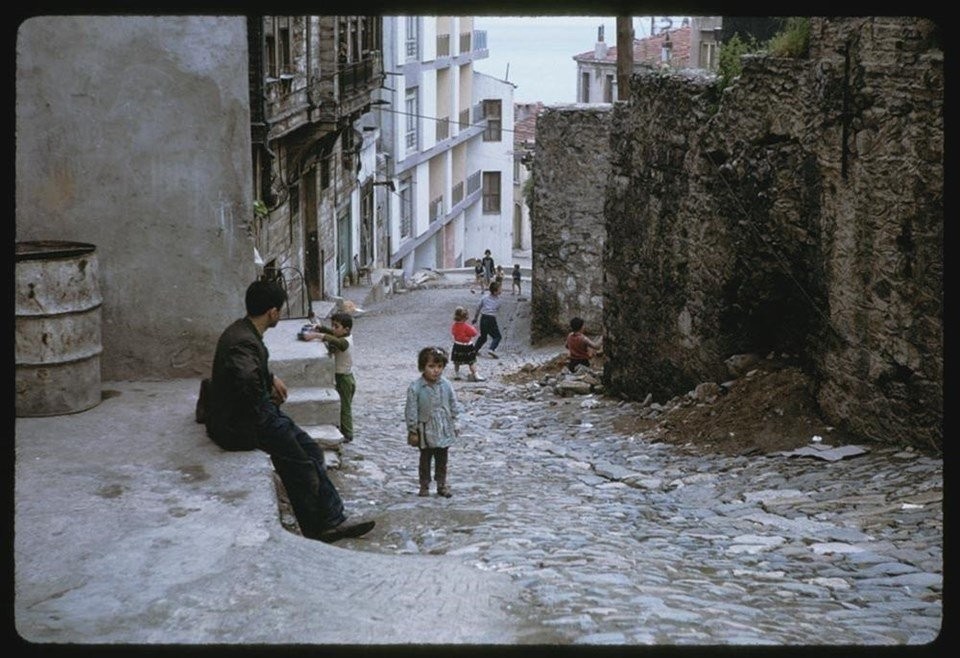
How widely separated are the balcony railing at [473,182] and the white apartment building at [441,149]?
0.13 feet

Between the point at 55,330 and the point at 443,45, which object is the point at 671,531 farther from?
the point at 443,45

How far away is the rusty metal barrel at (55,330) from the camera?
7.62 meters

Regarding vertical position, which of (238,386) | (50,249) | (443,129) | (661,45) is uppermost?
(661,45)

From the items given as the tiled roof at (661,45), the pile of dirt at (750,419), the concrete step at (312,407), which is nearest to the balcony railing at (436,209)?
the tiled roof at (661,45)

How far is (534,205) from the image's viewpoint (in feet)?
64.7

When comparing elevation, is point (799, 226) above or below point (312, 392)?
above

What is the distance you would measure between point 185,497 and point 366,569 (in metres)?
1.21

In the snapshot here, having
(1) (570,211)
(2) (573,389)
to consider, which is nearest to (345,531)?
(2) (573,389)

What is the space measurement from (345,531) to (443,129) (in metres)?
37.6

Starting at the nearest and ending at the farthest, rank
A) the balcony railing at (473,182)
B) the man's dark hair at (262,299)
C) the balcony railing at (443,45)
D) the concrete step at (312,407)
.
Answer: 1. the man's dark hair at (262,299)
2. the concrete step at (312,407)
3. the balcony railing at (443,45)
4. the balcony railing at (473,182)

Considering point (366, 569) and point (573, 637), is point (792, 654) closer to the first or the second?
point (573, 637)

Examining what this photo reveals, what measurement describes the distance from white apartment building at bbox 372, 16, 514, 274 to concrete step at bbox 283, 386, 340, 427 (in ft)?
72.9

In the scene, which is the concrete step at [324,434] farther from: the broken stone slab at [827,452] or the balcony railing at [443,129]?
the balcony railing at [443,129]

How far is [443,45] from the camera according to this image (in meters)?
42.8
